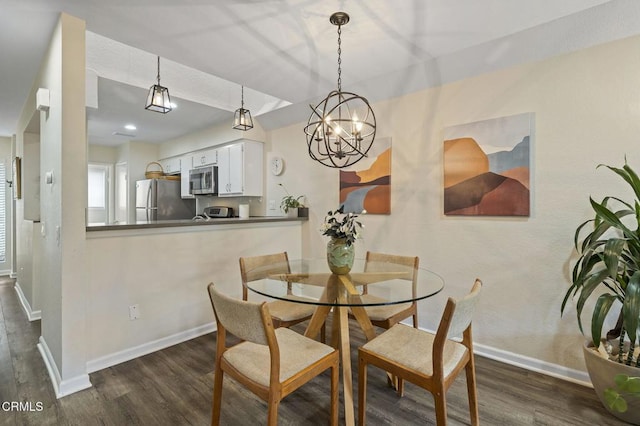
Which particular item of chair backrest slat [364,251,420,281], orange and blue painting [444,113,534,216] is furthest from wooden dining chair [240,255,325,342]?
orange and blue painting [444,113,534,216]

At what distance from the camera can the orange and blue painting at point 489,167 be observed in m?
2.36

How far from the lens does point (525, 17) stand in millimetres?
1995

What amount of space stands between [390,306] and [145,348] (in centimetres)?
205

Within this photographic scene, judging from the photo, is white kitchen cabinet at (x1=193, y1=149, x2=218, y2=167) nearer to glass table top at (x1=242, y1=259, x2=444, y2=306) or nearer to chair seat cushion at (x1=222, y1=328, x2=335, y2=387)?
glass table top at (x1=242, y1=259, x2=444, y2=306)

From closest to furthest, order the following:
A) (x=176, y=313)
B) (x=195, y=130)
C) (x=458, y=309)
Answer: (x=458, y=309) → (x=176, y=313) → (x=195, y=130)

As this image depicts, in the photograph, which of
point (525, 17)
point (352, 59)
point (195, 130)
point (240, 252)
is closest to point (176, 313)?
point (240, 252)

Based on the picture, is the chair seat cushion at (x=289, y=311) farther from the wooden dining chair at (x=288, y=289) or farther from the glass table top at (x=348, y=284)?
the glass table top at (x=348, y=284)

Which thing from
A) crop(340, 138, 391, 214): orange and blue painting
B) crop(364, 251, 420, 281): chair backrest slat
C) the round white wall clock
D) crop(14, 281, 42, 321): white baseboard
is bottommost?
crop(14, 281, 42, 321): white baseboard

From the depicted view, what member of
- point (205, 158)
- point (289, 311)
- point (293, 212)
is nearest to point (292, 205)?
point (293, 212)

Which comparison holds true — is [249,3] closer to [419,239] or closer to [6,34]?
[6,34]

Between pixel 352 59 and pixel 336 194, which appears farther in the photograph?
pixel 336 194

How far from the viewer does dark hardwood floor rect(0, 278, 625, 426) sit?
179 cm

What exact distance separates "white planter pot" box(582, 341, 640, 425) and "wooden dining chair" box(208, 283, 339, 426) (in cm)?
155

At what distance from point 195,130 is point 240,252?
2629mm
